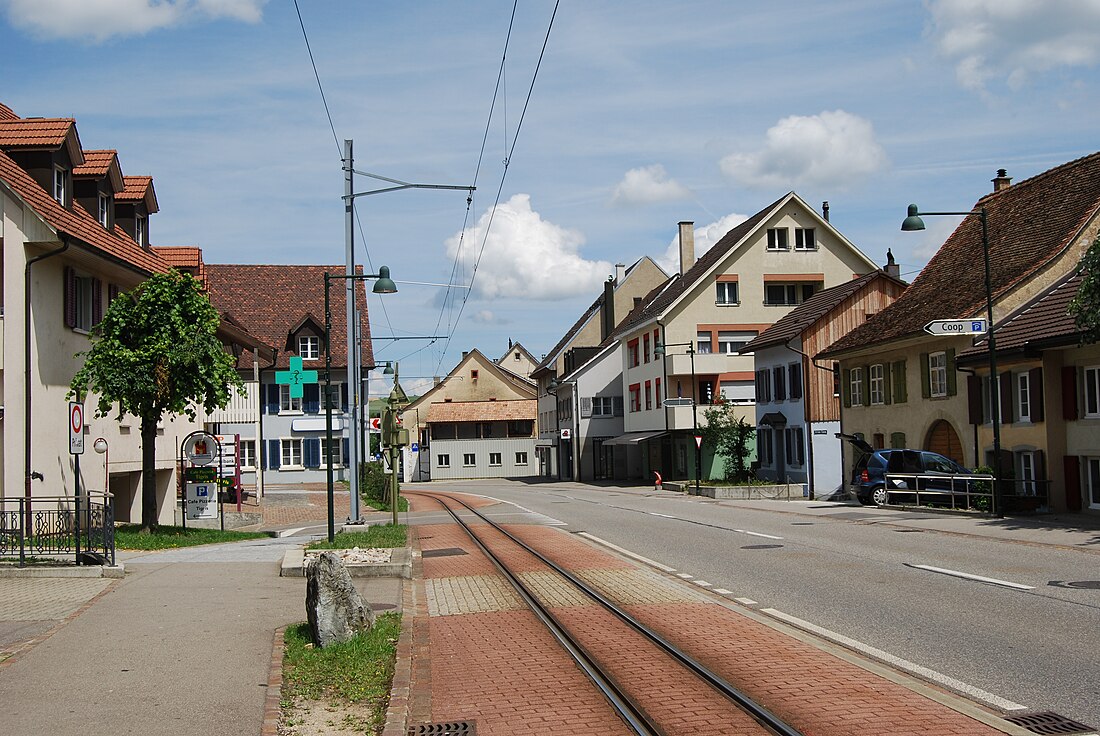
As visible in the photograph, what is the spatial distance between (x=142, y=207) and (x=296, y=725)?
26.8m

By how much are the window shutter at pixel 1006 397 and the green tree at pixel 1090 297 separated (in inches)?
267

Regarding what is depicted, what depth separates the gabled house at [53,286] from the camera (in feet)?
71.2

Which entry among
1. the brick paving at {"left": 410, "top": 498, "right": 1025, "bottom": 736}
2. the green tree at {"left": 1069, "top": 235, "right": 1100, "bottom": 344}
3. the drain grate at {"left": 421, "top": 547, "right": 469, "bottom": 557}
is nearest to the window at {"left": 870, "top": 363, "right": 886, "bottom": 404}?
the green tree at {"left": 1069, "top": 235, "right": 1100, "bottom": 344}

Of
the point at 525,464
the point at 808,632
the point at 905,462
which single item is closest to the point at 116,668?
the point at 808,632

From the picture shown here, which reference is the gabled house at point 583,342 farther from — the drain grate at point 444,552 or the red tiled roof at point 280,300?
the drain grate at point 444,552

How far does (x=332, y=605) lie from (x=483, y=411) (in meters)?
74.4

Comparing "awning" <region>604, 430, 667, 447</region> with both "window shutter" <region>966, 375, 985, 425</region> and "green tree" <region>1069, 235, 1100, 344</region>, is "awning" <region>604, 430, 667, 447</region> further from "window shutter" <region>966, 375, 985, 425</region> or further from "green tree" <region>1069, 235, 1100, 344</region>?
"green tree" <region>1069, 235, 1100, 344</region>

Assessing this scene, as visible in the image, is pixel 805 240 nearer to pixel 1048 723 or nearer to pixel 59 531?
pixel 59 531

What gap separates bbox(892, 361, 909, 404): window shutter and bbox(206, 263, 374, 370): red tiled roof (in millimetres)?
31595

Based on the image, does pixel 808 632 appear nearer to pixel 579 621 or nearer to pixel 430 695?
pixel 579 621

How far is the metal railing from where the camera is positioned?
1664cm

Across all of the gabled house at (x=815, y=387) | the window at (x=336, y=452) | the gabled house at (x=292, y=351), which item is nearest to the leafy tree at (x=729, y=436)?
the gabled house at (x=815, y=387)

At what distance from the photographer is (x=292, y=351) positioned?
60.6m

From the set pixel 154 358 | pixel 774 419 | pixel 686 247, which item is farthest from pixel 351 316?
pixel 686 247
